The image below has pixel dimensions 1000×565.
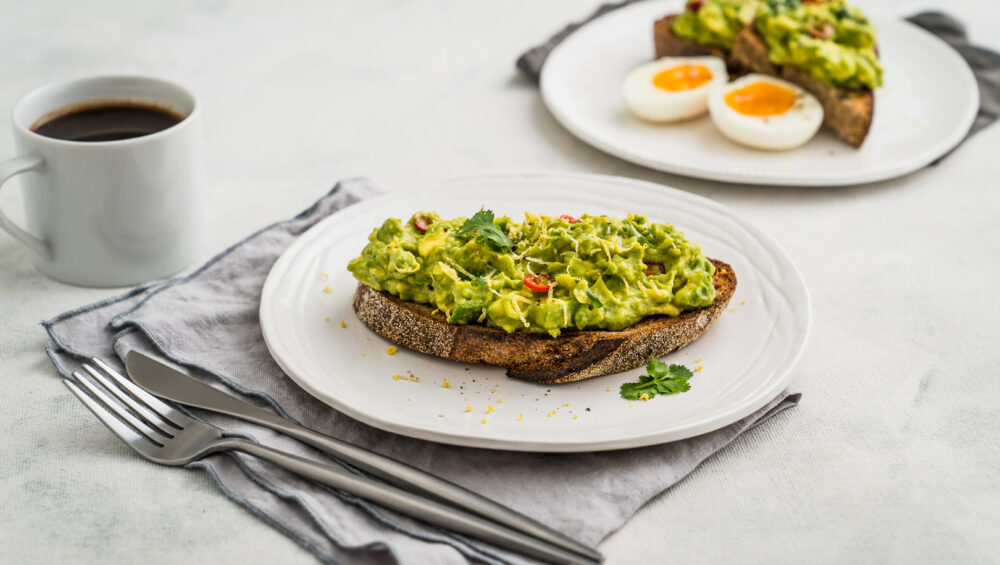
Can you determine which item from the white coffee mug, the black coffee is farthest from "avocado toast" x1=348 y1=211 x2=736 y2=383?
the black coffee

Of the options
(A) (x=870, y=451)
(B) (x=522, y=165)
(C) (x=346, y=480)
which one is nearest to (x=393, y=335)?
(C) (x=346, y=480)

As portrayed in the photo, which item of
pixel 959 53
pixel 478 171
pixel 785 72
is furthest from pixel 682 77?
pixel 959 53

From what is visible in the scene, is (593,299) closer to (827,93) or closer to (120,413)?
(120,413)

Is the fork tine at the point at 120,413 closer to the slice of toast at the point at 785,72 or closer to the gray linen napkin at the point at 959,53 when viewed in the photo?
the gray linen napkin at the point at 959,53

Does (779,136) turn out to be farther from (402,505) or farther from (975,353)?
(402,505)

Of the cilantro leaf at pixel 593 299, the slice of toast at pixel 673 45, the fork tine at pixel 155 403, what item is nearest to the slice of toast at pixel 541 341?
the cilantro leaf at pixel 593 299

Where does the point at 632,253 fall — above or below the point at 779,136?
above
